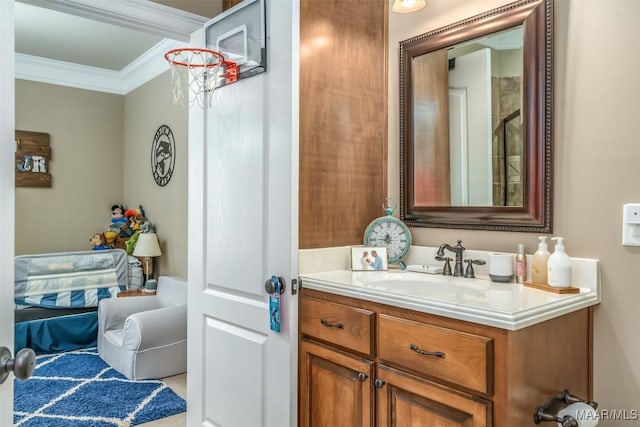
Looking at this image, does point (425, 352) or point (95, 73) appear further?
point (95, 73)

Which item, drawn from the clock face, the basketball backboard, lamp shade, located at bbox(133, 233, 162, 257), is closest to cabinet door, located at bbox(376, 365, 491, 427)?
the clock face

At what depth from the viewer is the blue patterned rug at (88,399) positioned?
2584mm

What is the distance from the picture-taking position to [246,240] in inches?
77.0

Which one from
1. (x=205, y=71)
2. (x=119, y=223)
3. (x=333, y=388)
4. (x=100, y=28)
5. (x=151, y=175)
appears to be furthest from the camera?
(x=119, y=223)

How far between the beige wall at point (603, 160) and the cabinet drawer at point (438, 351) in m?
0.30

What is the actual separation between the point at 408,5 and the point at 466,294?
3.97 feet

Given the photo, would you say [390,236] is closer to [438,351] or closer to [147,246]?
[438,351]

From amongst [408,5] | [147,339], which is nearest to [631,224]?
[408,5]

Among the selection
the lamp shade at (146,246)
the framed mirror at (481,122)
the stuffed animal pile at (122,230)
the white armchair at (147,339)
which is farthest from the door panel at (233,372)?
Answer: the stuffed animal pile at (122,230)

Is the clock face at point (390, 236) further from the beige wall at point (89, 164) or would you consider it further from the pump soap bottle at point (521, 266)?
the beige wall at point (89, 164)

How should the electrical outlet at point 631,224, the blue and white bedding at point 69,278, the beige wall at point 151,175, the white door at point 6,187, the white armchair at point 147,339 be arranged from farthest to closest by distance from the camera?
the beige wall at point 151,175, the blue and white bedding at point 69,278, the white armchair at point 147,339, the electrical outlet at point 631,224, the white door at point 6,187

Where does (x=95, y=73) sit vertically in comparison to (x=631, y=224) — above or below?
above

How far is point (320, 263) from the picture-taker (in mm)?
1909

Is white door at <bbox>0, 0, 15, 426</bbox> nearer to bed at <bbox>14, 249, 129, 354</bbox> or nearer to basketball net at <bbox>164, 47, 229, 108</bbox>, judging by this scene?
basketball net at <bbox>164, 47, 229, 108</bbox>
